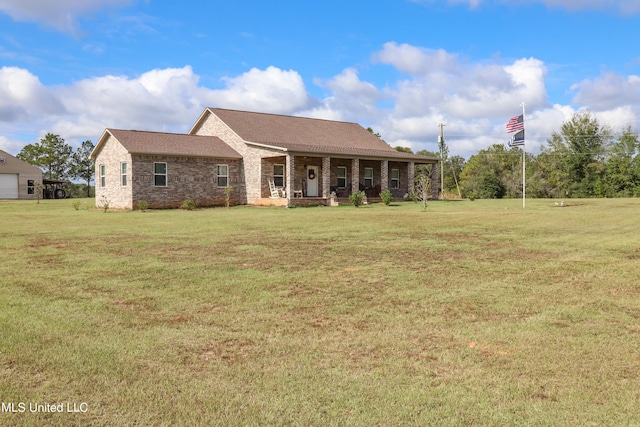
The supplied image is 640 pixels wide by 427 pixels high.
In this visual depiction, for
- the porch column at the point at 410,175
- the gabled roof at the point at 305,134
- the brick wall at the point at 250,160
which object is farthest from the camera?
the porch column at the point at 410,175

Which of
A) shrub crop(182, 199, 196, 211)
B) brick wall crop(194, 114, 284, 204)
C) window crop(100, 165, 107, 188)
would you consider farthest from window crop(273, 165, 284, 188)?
window crop(100, 165, 107, 188)

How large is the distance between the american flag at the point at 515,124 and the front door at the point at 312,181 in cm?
1168

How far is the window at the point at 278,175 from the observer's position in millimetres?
29344

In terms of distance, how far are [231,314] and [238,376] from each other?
164 cm

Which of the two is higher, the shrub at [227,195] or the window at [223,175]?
the window at [223,175]

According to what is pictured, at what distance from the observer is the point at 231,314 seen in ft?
17.2

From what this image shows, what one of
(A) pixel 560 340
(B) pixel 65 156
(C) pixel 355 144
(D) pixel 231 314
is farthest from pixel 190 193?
(B) pixel 65 156

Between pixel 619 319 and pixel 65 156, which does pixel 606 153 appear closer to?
pixel 619 319

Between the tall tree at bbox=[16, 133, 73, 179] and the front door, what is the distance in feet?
149

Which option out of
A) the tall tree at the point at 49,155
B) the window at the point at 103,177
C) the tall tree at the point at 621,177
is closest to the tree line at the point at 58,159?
the tall tree at the point at 49,155

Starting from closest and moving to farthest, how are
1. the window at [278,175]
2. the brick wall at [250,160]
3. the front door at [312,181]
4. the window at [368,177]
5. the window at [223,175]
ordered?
the brick wall at [250,160] → the window at [223,175] → the window at [278,175] → the front door at [312,181] → the window at [368,177]

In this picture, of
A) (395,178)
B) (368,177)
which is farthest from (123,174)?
(395,178)

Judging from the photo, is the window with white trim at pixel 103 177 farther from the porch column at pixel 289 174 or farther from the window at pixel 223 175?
the porch column at pixel 289 174

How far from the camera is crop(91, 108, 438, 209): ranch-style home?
87.0 feet
